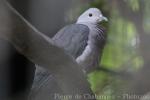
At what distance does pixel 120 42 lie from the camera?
1.19m

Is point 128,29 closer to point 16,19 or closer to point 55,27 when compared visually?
point 55,27

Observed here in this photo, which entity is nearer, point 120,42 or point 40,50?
point 40,50

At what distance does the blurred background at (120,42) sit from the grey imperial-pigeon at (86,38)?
24 mm

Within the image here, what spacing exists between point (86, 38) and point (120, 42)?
10cm

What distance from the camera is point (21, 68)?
89cm

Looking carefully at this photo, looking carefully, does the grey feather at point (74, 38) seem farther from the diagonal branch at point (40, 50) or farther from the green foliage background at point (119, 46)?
the diagonal branch at point (40, 50)

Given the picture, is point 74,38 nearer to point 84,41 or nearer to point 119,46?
point 84,41

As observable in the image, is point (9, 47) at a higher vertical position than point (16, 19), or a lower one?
lower

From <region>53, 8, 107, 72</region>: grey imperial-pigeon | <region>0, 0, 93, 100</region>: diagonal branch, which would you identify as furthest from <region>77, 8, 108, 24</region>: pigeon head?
<region>0, 0, 93, 100</region>: diagonal branch

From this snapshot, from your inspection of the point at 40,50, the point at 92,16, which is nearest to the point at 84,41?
the point at 92,16

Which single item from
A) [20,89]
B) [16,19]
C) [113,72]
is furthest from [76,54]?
[16,19]

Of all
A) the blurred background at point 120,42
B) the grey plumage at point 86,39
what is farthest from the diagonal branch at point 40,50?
the grey plumage at point 86,39

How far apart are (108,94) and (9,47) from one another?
1.11ft

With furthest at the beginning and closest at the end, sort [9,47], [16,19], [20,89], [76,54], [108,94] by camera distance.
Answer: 1. [76,54]
2. [108,94]
3. [20,89]
4. [9,47]
5. [16,19]
